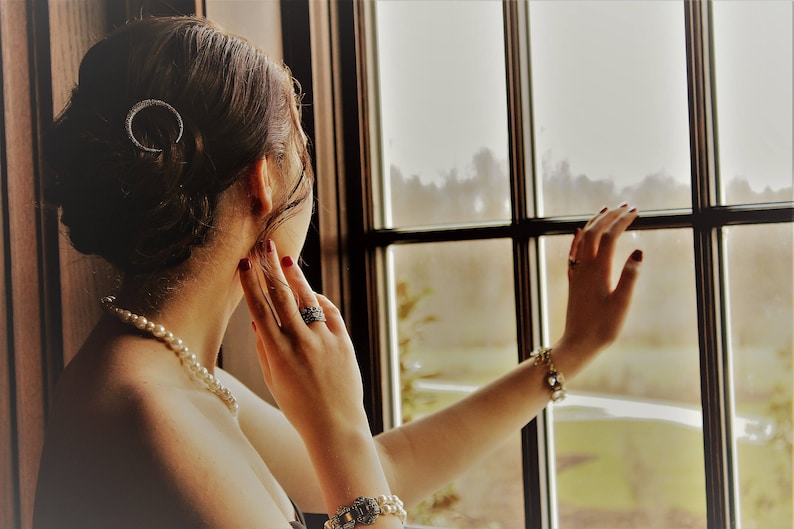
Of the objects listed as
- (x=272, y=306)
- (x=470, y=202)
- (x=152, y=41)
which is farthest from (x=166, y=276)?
(x=470, y=202)

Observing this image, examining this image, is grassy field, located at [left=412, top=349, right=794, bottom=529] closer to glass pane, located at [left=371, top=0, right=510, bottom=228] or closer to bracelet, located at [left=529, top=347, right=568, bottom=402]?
bracelet, located at [left=529, top=347, right=568, bottom=402]

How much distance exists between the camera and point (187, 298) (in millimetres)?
759

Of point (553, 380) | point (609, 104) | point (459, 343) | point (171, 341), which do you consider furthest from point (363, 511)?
point (609, 104)

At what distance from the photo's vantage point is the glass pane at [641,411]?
956 mm

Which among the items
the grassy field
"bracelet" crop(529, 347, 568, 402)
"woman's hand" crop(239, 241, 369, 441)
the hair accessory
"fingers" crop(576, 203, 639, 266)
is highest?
the hair accessory

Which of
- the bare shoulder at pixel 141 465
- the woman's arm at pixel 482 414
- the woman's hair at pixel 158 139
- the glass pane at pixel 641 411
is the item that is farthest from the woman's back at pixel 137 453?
the glass pane at pixel 641 411

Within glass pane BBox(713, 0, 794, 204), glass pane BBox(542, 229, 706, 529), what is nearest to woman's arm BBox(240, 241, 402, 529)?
glass pane BBox(542, 229, 706, 529)

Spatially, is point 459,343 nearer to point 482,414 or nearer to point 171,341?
point 482,414

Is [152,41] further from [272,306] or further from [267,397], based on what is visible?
[267,397]

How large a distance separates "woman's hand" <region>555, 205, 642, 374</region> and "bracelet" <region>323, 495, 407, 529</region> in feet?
1.26

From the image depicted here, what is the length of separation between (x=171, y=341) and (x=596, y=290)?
1.93ft

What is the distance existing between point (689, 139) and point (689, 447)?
1.47ft

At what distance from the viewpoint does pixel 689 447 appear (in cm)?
96

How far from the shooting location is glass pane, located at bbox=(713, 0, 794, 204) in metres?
0.87
